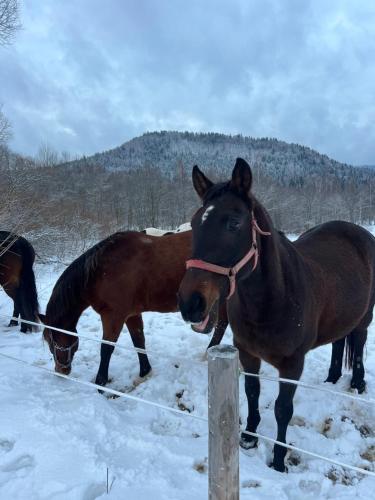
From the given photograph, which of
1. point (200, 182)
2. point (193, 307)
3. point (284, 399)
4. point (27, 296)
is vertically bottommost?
point (284, 399)

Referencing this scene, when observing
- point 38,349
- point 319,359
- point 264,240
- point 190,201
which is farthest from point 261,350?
point 190,201

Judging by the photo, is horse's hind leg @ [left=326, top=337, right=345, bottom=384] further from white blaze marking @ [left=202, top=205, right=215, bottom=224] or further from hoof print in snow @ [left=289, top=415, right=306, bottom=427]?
white blaze marking @ [left=202, top=205, right=215, bottom=224]

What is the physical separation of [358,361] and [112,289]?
9.77 ft

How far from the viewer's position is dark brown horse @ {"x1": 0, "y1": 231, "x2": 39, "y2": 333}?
5656mm

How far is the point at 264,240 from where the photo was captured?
2.26 metres

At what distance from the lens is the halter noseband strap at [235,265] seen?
1750mm

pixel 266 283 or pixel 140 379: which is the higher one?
pixel 266 283

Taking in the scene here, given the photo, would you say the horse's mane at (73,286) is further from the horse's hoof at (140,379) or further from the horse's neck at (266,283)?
the horse's neck at (266,283)

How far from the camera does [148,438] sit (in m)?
2.76

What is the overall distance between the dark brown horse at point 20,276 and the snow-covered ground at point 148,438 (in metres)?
1.53

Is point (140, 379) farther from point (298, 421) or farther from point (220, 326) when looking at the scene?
point (298, 421)

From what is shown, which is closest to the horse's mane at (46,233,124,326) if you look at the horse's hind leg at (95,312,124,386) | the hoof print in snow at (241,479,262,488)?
the horse's hind leg at (95,312,124,386)

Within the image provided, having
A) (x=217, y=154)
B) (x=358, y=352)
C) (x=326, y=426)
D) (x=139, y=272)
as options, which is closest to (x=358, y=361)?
(x=358, y=352)

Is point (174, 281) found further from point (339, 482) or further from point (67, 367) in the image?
point (339, 482)
